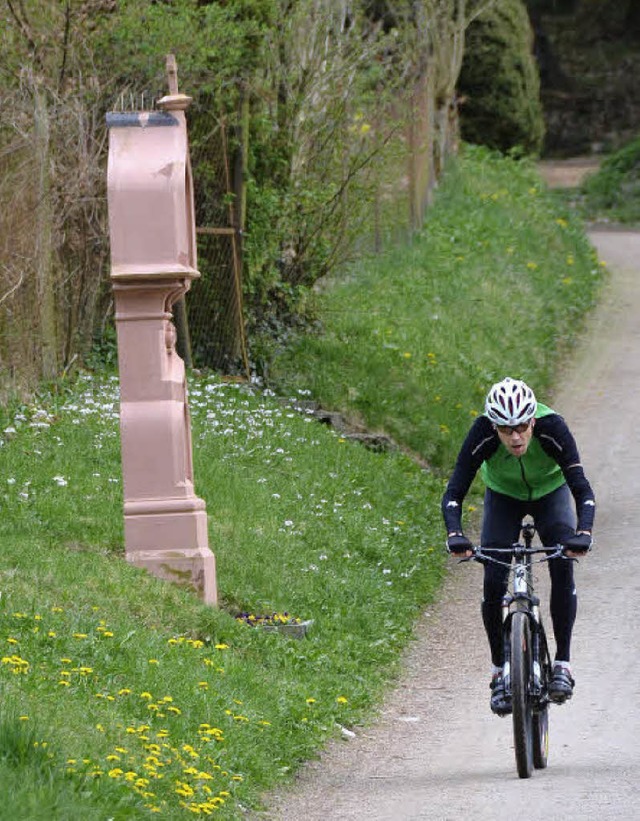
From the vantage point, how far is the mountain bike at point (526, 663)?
779 centimetres

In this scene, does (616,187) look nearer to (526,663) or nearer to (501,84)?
(501,84)

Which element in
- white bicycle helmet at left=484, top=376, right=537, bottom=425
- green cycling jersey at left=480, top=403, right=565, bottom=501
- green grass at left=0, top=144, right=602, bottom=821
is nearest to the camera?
green grass at left=0, top=144, right=602, bottom=821

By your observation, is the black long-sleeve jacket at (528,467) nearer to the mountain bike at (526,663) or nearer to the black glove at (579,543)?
the black glove at (579,543)

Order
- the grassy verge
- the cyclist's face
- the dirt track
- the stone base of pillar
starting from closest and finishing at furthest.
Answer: the grassy verge
the dirt track
the cyclist's face
the stone base of pillar

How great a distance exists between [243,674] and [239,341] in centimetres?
784

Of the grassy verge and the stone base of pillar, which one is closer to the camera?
the grassy verge

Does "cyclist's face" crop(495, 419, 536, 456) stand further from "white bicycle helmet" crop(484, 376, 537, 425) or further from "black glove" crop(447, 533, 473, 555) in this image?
"black glove" crop(447, 533, 473, 555)

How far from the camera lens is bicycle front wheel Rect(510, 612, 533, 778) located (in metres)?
7.75

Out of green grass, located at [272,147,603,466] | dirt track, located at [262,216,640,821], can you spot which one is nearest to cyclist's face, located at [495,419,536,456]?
dirt track, located at [262,216,640,821]

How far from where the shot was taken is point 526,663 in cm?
798

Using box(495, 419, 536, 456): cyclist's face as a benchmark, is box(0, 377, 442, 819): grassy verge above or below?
below

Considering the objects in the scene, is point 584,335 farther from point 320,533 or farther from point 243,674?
point 243,674

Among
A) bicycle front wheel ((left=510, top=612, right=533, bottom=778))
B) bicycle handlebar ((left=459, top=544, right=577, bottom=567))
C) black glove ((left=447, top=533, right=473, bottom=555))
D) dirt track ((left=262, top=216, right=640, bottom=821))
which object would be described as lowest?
dirt track ((left=262, top=216, right=640, bottom=821))

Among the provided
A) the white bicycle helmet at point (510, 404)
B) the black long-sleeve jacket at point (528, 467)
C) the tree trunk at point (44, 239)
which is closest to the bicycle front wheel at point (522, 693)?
the black long-sleeve jacket at point (528, 467)
